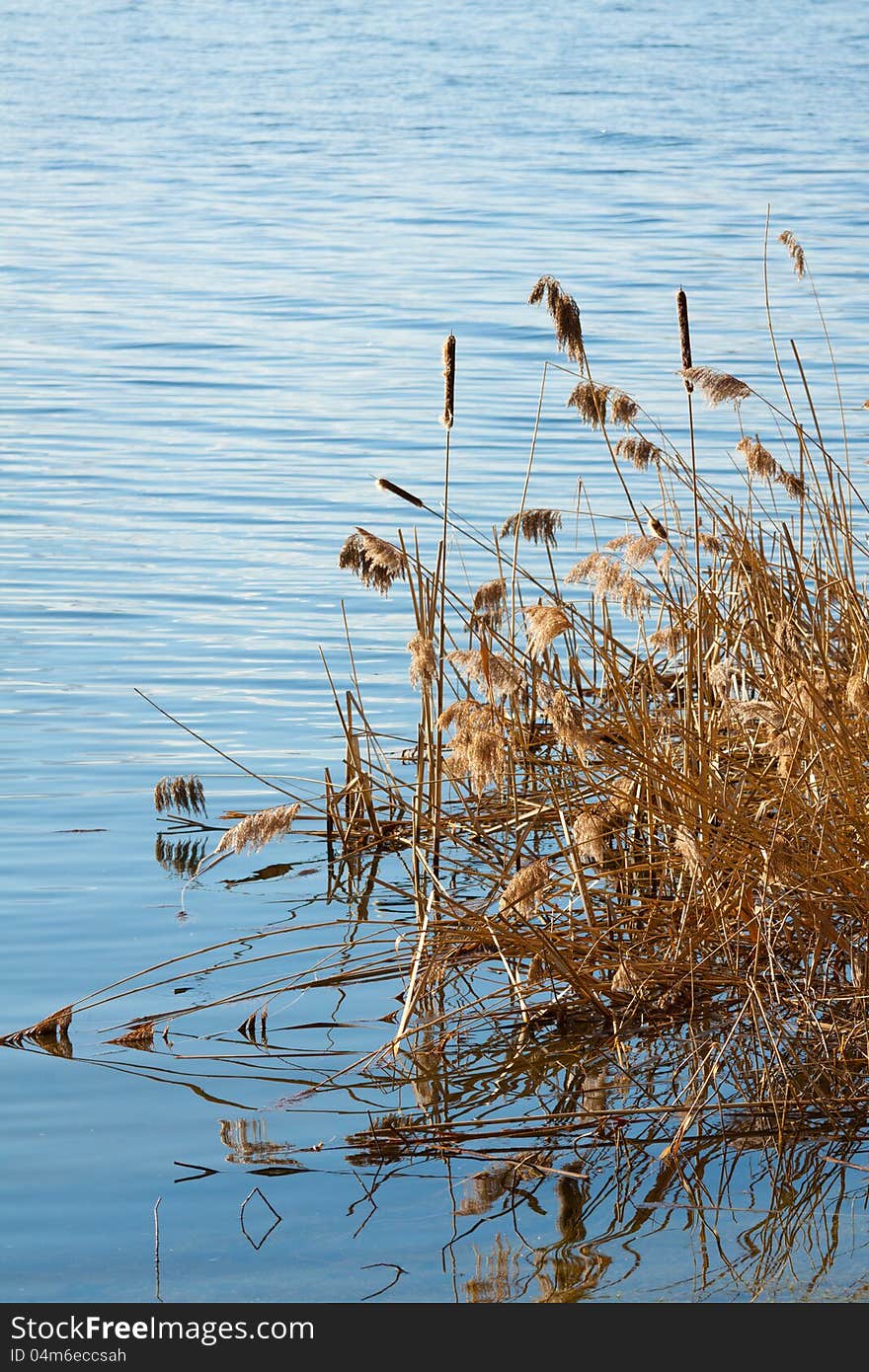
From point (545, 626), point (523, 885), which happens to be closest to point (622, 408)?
point (545, 626)

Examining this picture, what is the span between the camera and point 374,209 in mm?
21438

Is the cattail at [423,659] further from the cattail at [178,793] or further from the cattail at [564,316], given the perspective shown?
the cattail at [178,793]

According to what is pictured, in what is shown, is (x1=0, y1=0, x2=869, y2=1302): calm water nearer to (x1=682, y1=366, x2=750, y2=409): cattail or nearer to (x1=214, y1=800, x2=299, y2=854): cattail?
(x1=214, y1=800, x2=299, y2=854): cattail

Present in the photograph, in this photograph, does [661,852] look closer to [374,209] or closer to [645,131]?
[374,209]

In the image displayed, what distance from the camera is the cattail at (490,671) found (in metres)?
4.10

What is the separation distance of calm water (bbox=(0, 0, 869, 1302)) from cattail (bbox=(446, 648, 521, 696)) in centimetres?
68

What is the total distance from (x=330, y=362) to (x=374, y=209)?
799cm

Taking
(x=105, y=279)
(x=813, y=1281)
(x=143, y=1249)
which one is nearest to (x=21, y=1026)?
(x=143, y=1249)

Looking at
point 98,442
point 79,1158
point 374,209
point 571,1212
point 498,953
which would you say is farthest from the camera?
point 374,209

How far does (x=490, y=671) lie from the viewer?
13.5 ft

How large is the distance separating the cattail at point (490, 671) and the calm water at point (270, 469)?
676mm

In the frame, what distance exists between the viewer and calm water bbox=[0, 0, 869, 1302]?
3.74m

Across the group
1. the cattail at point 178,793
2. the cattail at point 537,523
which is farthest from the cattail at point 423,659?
the cattail at point 178,793

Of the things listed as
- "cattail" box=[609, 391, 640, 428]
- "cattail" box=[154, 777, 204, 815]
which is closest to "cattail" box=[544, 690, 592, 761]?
"cattail" box=[609, 391, 640, 428]
